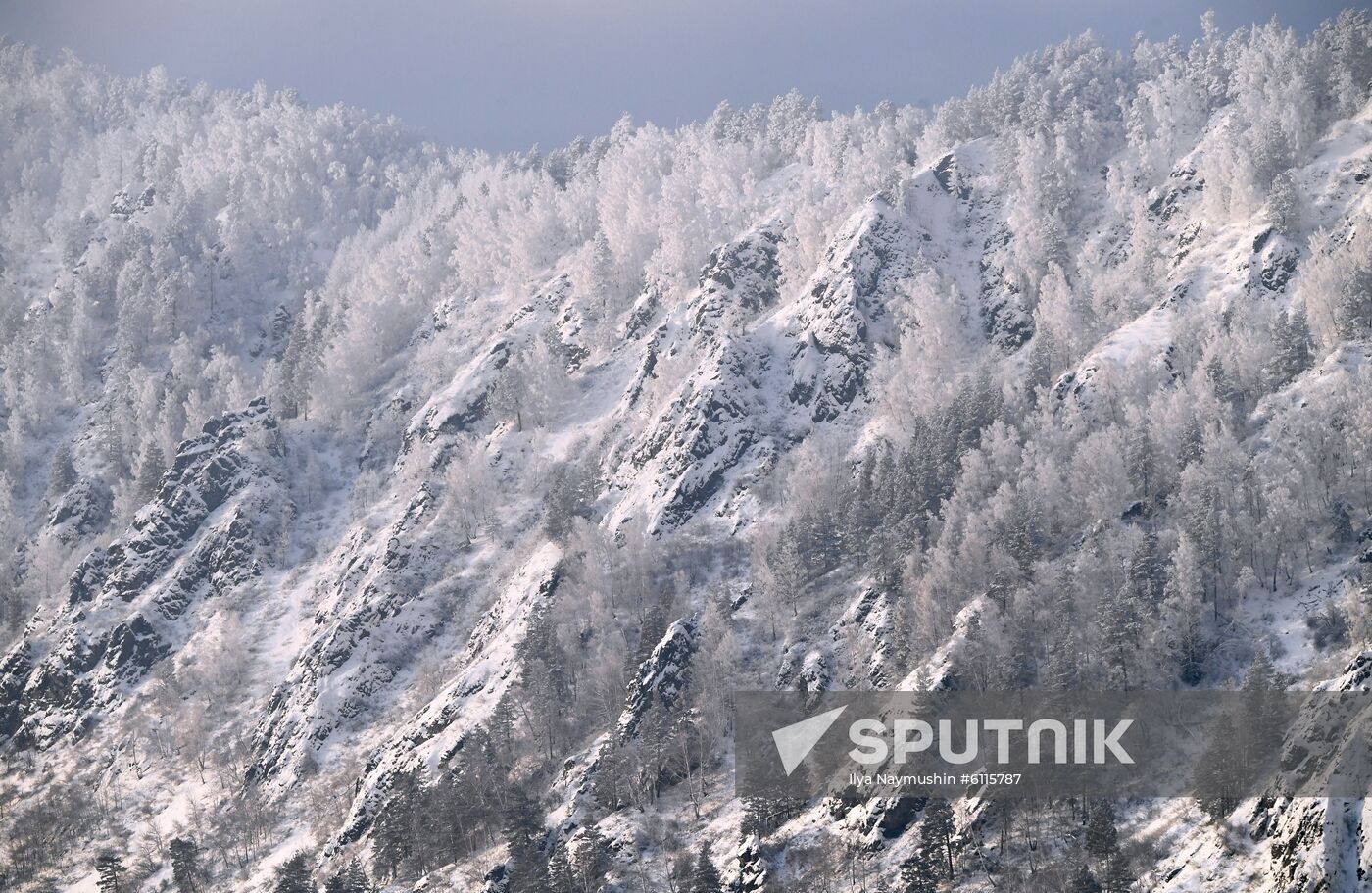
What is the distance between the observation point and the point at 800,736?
102188mm

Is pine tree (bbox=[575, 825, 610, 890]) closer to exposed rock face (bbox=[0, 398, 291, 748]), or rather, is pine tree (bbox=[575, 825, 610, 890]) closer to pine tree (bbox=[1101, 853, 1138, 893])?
pine tree (bbox=[1101, 853, 1138, 893])

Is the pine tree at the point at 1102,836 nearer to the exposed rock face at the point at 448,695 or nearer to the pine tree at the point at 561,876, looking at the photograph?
the pine tree at the point at 561,876

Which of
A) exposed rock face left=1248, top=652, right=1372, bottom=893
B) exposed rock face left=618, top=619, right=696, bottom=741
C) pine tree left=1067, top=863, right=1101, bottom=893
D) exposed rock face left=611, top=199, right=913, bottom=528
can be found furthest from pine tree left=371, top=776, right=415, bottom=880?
exposed rock face left=1248, top=652, right=1372, bottom=893

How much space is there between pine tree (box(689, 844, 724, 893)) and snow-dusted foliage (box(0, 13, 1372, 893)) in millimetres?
319

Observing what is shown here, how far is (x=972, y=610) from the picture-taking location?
102500 mm

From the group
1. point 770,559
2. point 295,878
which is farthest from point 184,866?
point 770,559

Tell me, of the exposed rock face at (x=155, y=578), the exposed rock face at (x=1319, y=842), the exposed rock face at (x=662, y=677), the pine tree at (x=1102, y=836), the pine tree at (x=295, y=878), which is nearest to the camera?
the exposed rock face at (x=1319, y=842)

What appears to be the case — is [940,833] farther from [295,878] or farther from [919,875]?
[295,878]

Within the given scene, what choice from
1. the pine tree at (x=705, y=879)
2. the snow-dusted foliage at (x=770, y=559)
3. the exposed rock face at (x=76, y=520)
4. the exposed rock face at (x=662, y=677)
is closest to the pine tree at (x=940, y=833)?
the snow-dusted foliage at (x=770, y=559)

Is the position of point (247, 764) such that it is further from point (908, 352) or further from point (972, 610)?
point (908, 352)

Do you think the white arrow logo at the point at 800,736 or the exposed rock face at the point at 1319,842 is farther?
the white arrow logo at the point at 800,736

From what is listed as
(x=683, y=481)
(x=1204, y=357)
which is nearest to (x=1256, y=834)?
(x=1204, y=357)

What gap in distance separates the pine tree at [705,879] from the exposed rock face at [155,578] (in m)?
101

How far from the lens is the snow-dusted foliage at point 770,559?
9438 centimetres
